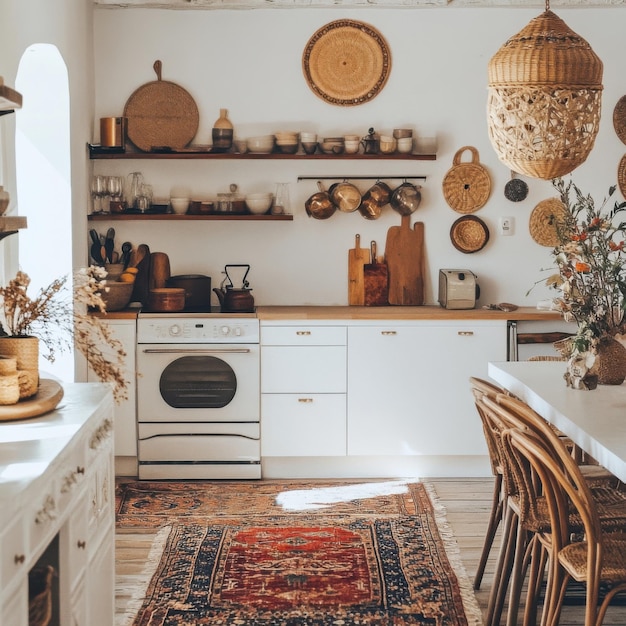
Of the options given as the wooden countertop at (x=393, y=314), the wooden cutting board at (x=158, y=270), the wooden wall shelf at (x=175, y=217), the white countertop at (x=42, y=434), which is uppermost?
the wooden wall shelf at (x=175, y=217)

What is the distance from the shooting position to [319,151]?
5.35 metres

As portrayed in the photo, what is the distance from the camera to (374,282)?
541cm

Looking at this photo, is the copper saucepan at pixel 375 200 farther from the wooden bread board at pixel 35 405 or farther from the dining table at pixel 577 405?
the wooden bread board at pixel 35 405

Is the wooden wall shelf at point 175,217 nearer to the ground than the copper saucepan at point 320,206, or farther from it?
nearer to the ground

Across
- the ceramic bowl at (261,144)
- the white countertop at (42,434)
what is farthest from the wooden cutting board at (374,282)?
the white countertop at (42,434)

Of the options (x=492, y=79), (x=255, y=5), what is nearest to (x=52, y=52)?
(x=255, y=5)

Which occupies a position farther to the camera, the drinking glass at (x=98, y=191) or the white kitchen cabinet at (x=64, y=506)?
the drinking glass at (x=98, y=191)

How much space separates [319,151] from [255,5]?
870mm

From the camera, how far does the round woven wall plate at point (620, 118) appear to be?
5.34 m

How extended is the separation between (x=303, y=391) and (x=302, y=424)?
18cm

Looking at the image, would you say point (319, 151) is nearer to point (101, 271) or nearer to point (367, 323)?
point (367, 323)

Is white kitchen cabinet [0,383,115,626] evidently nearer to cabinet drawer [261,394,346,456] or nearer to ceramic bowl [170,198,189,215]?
cabinet drawer [261,394,346,456]

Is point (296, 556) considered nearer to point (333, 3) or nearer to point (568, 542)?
point (568, 542)

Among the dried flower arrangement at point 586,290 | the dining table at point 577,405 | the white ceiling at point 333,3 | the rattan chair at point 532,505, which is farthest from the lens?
the white ceiling at point 333,3
